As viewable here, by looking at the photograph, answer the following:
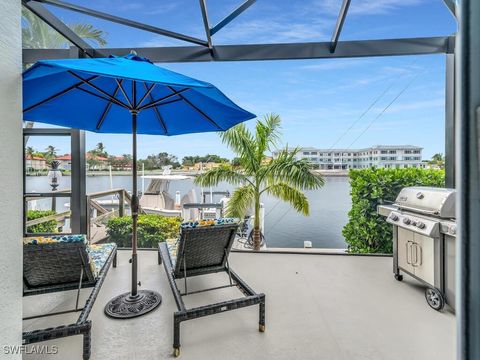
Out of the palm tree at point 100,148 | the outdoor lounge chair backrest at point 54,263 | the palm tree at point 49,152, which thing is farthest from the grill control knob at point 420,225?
the palm tree at point 49,152

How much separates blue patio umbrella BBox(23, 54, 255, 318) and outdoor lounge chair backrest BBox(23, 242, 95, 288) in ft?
1.68

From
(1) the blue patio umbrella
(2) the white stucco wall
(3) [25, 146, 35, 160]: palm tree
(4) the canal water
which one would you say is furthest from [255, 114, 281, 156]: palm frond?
(2) the white stucco wall

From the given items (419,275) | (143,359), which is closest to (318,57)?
(419,275)

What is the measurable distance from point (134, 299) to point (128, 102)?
2192 mm

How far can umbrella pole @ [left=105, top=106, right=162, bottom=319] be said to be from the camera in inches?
106

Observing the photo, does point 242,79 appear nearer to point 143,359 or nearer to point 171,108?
point 171,108

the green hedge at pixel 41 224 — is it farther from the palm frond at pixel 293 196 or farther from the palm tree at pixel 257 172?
the palm frond at pixel 293 196

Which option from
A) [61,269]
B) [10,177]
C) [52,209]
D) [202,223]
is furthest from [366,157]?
[52,209]

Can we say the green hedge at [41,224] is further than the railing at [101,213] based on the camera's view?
No

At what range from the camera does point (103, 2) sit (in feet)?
13.6

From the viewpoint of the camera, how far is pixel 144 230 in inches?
217

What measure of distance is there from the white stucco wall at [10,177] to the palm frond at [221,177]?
4.06 metres

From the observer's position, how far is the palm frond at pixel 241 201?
5074 millimetres

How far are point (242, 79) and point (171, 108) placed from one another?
20.8 feet
